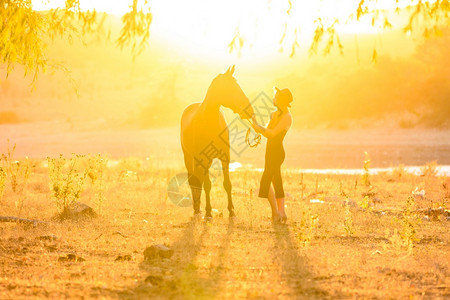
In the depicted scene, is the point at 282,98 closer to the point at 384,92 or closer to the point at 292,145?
the point at 292,145

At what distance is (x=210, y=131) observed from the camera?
9.58 metres

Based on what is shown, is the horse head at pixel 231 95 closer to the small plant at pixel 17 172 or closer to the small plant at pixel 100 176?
the small plant at pixel 100 176

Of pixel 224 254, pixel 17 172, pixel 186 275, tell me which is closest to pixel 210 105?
pixel 224 254

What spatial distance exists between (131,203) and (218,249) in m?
4.43

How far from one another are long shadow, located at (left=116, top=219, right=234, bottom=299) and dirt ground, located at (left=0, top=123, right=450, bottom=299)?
0.03 feet

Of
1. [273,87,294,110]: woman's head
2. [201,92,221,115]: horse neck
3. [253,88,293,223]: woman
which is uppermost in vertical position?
[273,87,294,110]: woman's head

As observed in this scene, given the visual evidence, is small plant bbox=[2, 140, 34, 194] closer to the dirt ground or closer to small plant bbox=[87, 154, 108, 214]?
the dirt ground

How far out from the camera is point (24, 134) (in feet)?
110

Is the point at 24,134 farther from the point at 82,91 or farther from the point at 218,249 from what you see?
the point at 218,249

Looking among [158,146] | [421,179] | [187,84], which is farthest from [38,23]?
[187,84]

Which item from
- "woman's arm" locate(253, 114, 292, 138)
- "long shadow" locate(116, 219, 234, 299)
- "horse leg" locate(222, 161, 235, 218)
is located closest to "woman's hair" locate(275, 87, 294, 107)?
"woman's arm" locate(253, 114, 292, 138)

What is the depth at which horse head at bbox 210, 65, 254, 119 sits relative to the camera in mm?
9109

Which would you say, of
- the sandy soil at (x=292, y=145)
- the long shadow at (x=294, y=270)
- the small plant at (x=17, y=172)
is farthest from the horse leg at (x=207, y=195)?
the sandy soil at (x=292, y=145)

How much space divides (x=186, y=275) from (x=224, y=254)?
3.32ft
